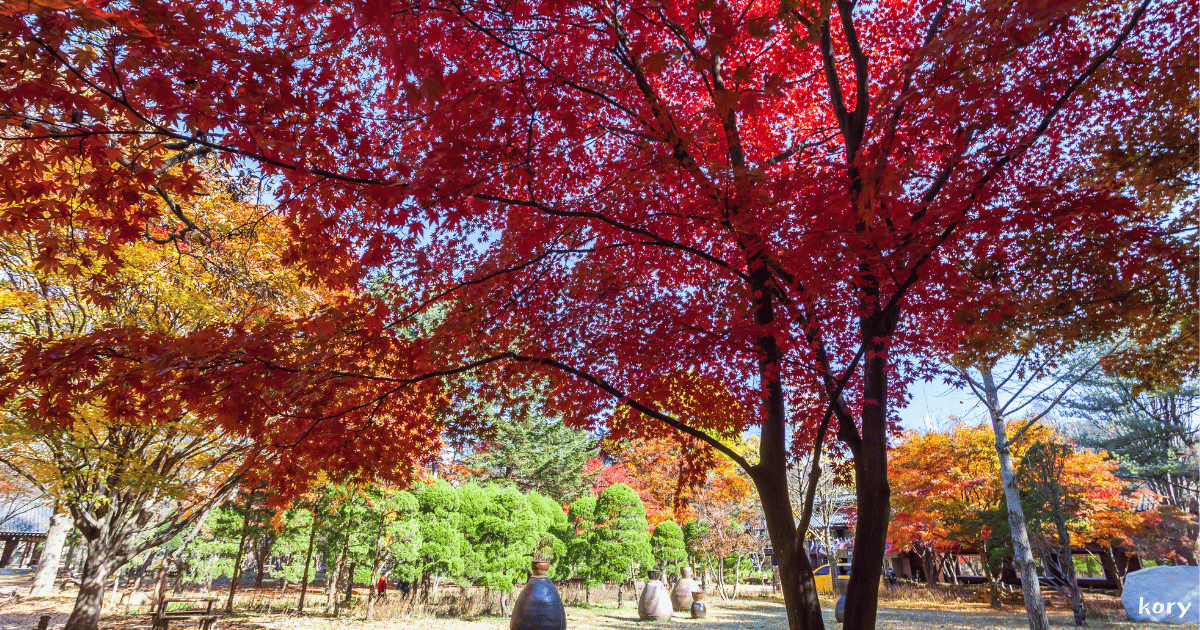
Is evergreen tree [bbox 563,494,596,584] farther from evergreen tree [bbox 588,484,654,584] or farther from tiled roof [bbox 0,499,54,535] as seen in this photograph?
tiled roof [bbox 0,499,54,535]

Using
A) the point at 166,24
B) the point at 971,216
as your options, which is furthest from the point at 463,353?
the point at 971,216

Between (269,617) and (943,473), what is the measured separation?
20.7 m

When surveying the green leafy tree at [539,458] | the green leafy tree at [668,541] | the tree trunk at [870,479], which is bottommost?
the green leafy tree at [668,541]

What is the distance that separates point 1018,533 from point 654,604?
9.99m

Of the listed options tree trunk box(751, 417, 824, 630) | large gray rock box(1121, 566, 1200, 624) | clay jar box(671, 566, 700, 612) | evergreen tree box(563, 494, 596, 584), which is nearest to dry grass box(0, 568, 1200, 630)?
large gray rock box(1121, 566, 1200, 624)

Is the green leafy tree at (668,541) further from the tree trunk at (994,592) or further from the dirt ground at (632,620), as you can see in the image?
the tree trunk at (994,592)

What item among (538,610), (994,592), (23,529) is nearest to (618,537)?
(538,610)

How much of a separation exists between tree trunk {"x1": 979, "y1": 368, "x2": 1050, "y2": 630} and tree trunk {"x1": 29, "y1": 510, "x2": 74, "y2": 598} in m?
28.2

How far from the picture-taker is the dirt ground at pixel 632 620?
14.0m

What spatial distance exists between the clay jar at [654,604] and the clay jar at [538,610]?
780 centimetres

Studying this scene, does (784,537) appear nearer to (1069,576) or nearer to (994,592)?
(1069,576)

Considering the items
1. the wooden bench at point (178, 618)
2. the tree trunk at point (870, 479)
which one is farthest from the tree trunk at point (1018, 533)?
the wooden bench at point (178, 618)

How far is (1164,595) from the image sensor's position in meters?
14.1

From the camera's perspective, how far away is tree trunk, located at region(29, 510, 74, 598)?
1925 cm
